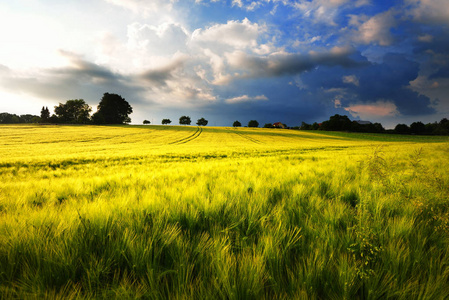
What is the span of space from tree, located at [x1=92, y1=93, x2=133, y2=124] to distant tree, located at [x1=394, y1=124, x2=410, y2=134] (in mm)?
153157

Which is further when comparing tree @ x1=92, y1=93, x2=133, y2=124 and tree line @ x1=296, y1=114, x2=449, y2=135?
tree line @ x1=296, y1=114, x2=449, y2=135

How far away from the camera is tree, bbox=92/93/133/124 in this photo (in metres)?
90.8

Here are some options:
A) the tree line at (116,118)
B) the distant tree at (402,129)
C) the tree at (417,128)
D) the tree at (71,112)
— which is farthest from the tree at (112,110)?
the tree at (417,128)

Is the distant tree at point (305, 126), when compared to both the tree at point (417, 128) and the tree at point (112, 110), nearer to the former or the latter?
the tree at point (417, 128)

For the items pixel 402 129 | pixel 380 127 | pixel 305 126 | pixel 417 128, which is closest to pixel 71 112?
pixel 305 126

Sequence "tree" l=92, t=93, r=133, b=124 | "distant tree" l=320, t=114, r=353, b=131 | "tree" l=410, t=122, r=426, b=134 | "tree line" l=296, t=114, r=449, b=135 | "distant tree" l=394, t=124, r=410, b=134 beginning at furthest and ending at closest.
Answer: "distant tree" l=320, t=114, r=353, b=131
"distant tree" l=394, t=124, r=410, b=134
"tree" l=410, t=122, r=426, b=134
"tree line" l=296, t=114, r=449, b=135
"tree" l=92, t=93, r=133, b=124

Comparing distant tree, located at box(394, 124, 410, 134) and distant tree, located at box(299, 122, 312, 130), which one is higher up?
distant tree, located at box(299, 122, 312, 130)

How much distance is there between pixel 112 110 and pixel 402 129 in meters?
162

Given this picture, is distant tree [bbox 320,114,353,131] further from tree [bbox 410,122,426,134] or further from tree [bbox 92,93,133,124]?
tree [bbox 92,93,133,124]

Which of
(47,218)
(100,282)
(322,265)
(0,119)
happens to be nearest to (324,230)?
(322,265)

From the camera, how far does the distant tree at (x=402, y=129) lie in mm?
96375

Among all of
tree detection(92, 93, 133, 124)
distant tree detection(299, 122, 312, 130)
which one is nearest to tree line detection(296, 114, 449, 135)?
distant tree detection(299, 122, 312, 130)

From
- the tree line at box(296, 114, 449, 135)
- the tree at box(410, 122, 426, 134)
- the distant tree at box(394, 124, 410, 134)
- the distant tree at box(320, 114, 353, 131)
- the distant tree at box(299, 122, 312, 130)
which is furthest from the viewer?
the distant tree at box(299, 122, 312, 130)

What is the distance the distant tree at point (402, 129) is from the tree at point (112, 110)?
153157 millimetres
